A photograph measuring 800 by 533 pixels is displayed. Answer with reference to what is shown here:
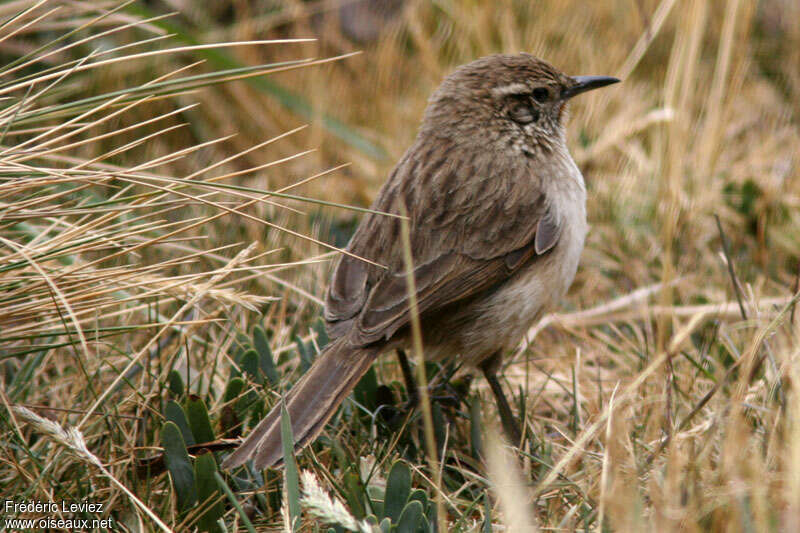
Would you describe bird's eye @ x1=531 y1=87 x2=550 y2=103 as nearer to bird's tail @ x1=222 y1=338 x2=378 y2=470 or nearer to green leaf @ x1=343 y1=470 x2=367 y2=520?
bird's tail @ x1=222 y1=338 x2=378 y2=470

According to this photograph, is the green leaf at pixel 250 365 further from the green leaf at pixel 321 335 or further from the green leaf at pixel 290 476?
the green leaf at pixel 290 476

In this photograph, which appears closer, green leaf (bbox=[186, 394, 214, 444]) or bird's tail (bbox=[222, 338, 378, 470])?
bird's tail (bbox=[222, 338, 378, 470])

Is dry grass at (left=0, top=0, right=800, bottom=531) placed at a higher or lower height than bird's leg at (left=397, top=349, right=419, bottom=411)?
higher

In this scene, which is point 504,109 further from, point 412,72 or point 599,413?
point 412,72

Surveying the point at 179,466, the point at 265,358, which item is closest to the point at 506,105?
the point at 265,358

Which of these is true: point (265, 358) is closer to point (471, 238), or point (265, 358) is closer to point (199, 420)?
point (199, 420)

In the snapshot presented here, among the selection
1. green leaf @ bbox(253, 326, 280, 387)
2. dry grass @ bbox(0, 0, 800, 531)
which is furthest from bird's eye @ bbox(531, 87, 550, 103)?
green leaf @ bbox(253, 326, 280, 387)

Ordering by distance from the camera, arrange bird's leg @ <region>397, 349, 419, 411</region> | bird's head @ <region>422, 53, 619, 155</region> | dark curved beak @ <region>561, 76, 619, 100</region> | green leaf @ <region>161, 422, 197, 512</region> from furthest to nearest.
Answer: dark curved beak @ <region>561, 76, 619, 100</region>, bird's head @ <region>422, 53, 619, 155</region>, bird's leg @ <region>397, 349, 419, 411</region>, green leaf @ <region>161, 422, 197, 512</region>
